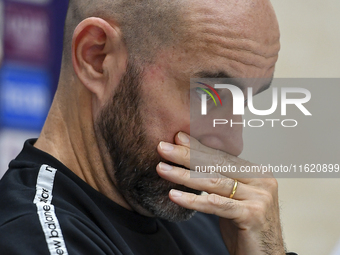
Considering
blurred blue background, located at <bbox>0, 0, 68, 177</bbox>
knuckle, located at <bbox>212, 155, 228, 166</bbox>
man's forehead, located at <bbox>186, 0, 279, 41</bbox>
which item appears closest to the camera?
man's forehead, located at <bbox>186, 0, 279, 41</bbox>

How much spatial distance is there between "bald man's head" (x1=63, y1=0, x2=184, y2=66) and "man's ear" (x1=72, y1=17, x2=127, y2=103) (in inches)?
Result: 1.5

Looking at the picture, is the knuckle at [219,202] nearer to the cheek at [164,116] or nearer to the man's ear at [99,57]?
the cheek at [164,116]

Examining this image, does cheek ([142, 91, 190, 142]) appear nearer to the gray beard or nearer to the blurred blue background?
the gray beard

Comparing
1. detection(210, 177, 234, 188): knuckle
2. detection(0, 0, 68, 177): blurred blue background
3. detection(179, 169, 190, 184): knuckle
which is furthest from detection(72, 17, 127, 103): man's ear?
detection(0, 0, 68, 177): blurred blue background

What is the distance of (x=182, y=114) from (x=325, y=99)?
258 centimetres

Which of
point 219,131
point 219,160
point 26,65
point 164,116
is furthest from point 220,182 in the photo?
point 26,65

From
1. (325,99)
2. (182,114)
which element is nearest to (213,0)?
(182,114)

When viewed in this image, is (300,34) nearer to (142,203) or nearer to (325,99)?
(325,99)

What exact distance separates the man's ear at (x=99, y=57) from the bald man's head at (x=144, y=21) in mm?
38

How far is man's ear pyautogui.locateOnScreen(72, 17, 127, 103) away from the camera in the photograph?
154cm

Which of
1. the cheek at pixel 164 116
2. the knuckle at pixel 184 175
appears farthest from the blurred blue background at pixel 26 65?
the knuckle at pixel 184 175

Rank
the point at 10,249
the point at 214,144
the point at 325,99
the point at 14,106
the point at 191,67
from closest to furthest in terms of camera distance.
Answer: the point at 10,249, the point at 191,67, the point at 214,144, the point at 14,106, the point at 325,99

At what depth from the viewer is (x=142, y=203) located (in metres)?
1.57

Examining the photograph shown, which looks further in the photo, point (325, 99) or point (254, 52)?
point (325, 99)
